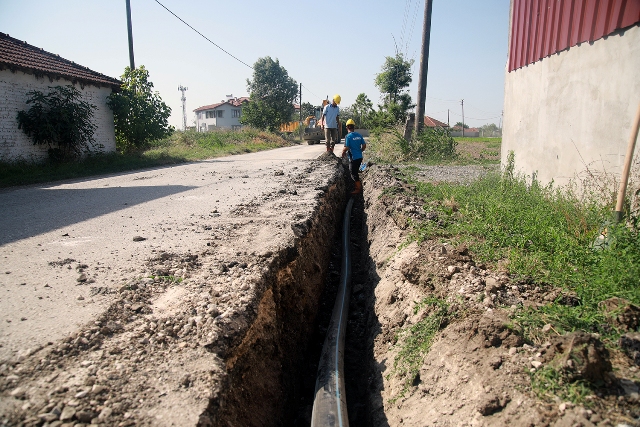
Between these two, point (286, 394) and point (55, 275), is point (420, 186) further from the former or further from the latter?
point (55, 275)

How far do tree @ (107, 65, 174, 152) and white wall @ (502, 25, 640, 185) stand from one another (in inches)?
536

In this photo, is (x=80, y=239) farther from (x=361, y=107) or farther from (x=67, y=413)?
(x=361, y=107)

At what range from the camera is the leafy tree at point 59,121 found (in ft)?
39.7

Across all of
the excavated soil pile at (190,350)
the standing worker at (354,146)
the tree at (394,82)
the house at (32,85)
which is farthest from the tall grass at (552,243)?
the tree at (394,82)

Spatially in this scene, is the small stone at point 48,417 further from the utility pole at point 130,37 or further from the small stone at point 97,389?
the utility pole at point 130,37

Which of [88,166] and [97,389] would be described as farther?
[88,166]

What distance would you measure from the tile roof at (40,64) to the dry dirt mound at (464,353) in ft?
40.8

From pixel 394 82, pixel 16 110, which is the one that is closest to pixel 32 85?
pixel 16 110

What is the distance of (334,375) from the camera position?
12.2 feet

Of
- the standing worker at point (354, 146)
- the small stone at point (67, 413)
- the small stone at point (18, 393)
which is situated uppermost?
the standing worker at point (354, 146)

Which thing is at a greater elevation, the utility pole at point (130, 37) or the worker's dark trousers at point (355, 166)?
the utility pole at point (130, 37)

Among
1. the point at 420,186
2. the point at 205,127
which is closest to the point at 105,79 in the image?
the point at 420,186

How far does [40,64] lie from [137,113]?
3.80 metres

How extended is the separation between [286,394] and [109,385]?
1.71 meters
